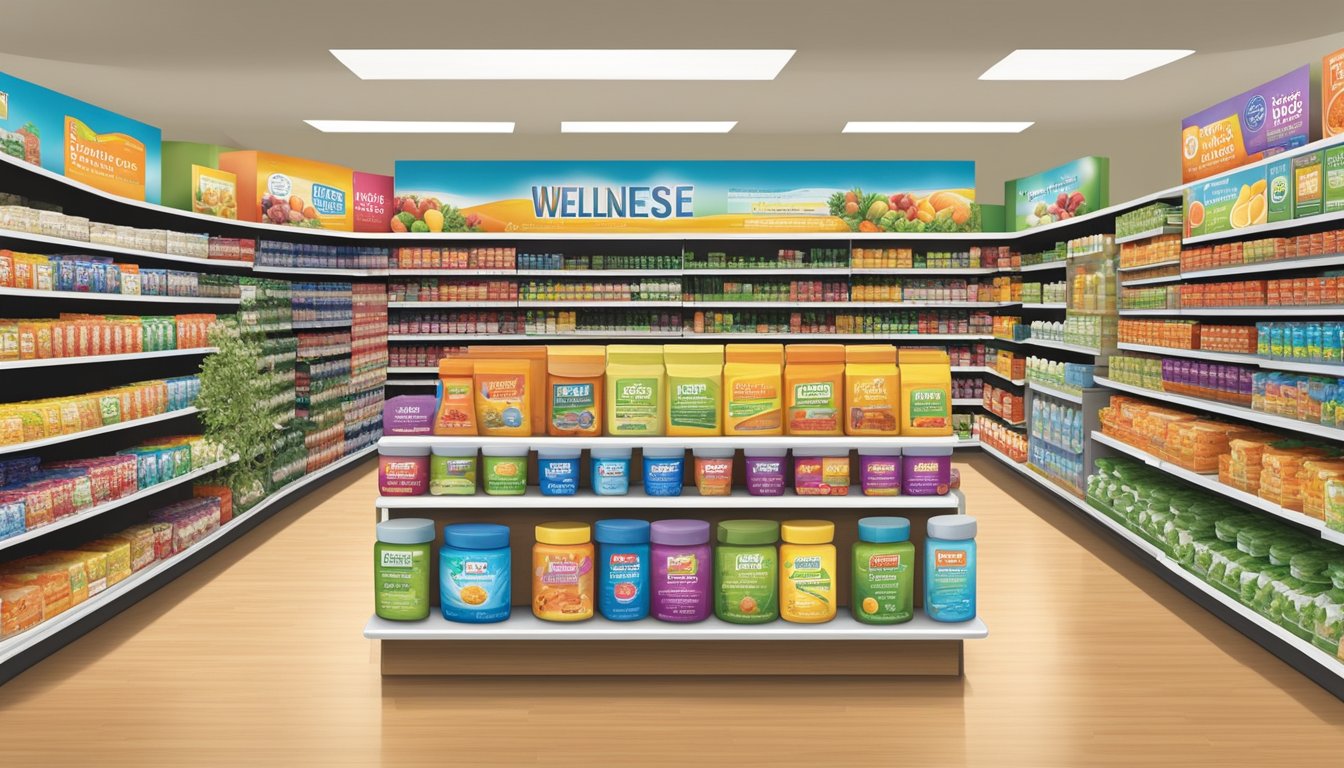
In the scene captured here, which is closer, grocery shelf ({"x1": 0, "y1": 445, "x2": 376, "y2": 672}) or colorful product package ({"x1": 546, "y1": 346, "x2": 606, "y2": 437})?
colorful product package ({"x1": 546, "y1": 346, "x2": 606, "y2": 437})

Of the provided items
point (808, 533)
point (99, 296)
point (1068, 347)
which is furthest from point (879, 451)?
point (1068, 347)

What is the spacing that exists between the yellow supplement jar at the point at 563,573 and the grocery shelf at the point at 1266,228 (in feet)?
10.9

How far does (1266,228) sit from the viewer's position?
4750 millimetres

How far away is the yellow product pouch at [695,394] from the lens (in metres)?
3.82

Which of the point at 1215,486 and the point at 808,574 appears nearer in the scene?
the point at 808,574

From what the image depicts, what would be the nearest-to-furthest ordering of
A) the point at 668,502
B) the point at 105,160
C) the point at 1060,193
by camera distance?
the point at 668,502 < the point at 105,160 < the point at 1060,193

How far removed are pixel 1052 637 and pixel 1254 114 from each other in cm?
278

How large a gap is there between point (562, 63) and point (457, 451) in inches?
191

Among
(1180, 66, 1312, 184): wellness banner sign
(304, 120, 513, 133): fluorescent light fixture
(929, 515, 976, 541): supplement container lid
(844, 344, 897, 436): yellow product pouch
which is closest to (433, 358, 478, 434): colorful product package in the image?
(844, 344, 897, 436): yellow product pouch

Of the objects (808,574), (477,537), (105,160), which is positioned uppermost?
(105,160)

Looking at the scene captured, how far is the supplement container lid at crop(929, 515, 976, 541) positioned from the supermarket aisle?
1.98 feet

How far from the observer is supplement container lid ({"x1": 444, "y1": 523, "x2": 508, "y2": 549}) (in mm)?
3736

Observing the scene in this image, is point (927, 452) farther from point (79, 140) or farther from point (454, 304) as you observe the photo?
point (454, 304)

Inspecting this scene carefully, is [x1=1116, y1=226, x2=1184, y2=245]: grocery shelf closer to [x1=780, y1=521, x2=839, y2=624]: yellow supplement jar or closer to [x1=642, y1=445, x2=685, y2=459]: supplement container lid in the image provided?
[x1=780, y1=521, x2=839, y2=624]: yellow supplement jar
